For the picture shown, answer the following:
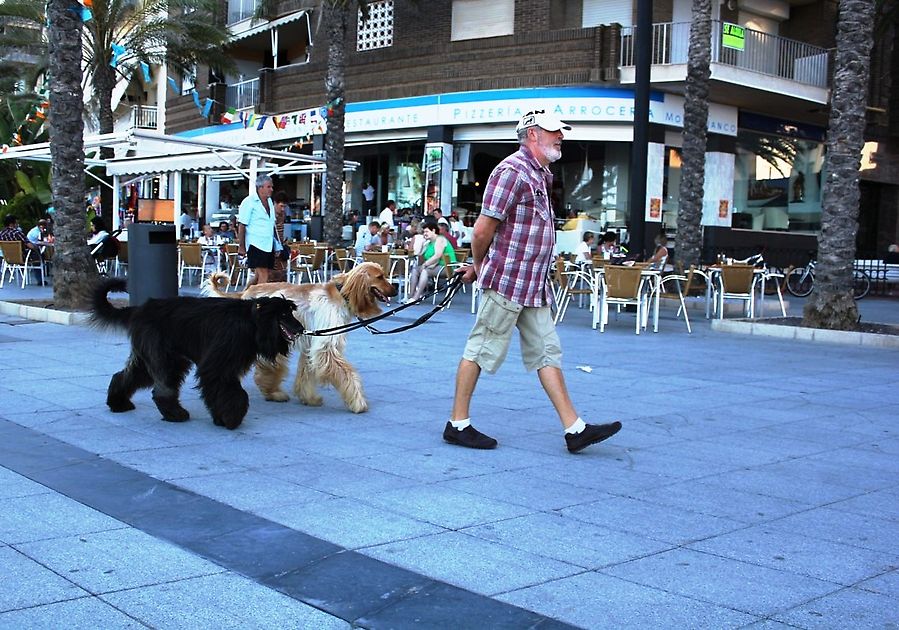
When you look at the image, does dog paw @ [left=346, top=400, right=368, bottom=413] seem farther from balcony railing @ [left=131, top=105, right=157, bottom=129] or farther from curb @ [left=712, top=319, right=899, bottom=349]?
balcony railing @ [left=131, top=105, right=157, bottom=129]

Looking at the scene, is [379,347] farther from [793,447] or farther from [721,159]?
[721,159]

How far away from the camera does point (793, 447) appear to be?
6.42m

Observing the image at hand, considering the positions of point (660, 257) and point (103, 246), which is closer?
point (660, 257)

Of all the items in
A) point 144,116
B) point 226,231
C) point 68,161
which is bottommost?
point 226,231

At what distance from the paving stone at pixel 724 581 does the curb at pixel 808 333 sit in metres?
9.50

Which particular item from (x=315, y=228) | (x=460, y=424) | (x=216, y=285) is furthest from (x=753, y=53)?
(x=460, y=424)

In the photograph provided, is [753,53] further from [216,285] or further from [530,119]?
[530,119]

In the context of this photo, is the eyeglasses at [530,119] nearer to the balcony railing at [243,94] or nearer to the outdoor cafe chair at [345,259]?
the outdoor cafe chair at [345,259]

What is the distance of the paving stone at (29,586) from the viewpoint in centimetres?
347

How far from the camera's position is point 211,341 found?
6250 mm

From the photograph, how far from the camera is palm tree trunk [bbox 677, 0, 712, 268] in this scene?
17922 mm

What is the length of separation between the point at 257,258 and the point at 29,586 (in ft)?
23.1

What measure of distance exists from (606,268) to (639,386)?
4.48 meters

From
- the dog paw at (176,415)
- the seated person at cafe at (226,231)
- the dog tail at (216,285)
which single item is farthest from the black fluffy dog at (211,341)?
the seated person at cafe at (226,231)
